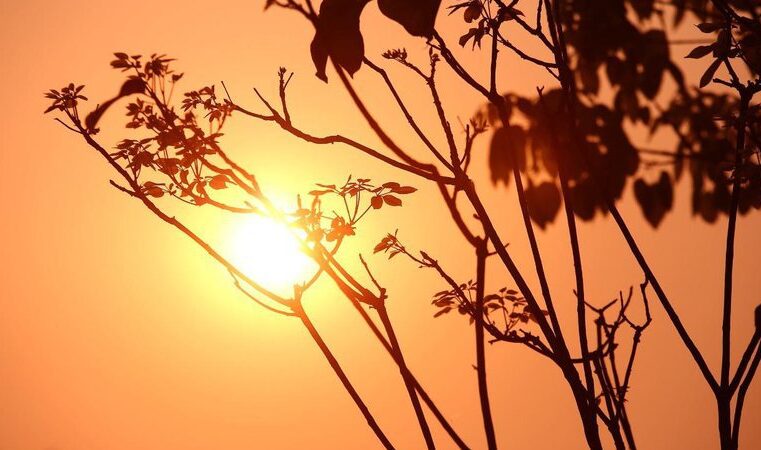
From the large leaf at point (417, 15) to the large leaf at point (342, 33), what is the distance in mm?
32

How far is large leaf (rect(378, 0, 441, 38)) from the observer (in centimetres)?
44

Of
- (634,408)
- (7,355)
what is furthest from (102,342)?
(634,408)

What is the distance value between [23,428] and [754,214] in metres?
2.61

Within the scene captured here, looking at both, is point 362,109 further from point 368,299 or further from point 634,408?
point 634,408

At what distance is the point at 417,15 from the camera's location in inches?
17.5

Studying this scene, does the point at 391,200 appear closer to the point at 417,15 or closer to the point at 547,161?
the point at 547,161

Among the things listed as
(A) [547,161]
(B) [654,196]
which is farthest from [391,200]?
(B) [654,196]

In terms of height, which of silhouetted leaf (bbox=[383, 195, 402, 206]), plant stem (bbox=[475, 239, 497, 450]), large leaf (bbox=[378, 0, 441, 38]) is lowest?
plant stem (bbox=[475, 239, 497, 450])

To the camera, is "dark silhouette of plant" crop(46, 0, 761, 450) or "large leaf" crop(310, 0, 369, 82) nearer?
"large leaf" crop(310, 0, 369, 82)

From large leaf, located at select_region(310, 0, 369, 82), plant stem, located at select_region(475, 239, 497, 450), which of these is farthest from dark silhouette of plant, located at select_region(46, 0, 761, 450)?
large leaf, located at select_region(310, 0, 369, 82)

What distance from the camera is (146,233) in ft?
6.94

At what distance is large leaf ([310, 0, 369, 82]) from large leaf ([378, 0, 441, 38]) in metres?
0.03

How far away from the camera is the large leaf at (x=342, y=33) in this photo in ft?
1.50

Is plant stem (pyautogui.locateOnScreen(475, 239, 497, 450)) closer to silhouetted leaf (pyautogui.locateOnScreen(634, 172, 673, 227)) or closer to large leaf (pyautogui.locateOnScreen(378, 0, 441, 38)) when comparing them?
large leaf (pyautogui.locateOnScreen(378, 0, 441, 38))
